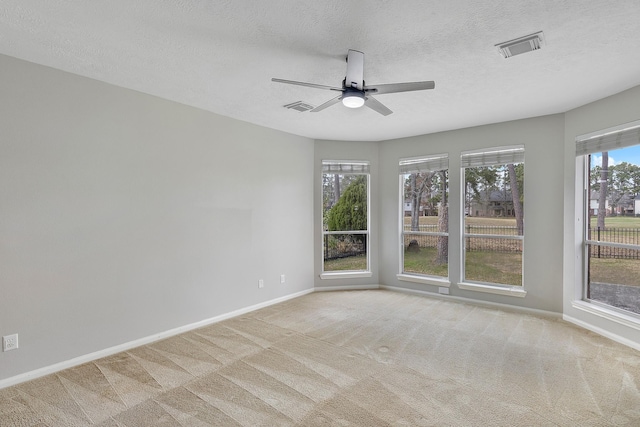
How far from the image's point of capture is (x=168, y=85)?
323cm

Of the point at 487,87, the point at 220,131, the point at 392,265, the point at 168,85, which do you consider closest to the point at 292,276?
the point at 392,265

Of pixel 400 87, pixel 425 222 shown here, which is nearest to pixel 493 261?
pixel 425 222

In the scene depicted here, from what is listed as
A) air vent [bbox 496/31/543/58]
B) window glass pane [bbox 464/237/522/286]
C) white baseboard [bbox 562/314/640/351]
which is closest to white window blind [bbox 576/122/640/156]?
window glass pane [bbox 464/237/522/286]

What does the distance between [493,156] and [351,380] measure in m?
3.70

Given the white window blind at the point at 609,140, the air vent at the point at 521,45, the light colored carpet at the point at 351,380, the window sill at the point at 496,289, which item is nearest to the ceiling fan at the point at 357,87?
the air vent at the point at 521,45

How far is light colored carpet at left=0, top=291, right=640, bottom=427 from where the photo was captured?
223 centimetres

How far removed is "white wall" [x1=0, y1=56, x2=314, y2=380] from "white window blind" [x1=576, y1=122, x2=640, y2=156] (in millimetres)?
3953

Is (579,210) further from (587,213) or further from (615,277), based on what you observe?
(615,277)

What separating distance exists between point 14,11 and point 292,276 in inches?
165

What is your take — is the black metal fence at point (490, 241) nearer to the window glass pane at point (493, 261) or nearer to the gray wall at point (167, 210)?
the window glass pane at point (493, 261)

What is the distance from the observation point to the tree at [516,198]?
4555mm

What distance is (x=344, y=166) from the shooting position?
5766 mm

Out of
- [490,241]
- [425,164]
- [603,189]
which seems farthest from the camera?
[425,164]

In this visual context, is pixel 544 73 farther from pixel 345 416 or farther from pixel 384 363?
pixel 345 416
